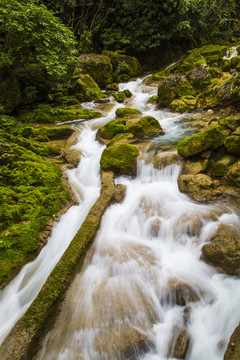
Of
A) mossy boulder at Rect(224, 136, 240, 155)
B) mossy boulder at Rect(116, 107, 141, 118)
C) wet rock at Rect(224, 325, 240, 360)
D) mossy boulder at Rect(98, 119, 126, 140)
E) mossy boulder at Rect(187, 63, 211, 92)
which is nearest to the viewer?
wet rock at Rect(224, 325, 240, 360)

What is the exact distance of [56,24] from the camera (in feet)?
30.7

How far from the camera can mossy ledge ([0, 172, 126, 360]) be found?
259 cm

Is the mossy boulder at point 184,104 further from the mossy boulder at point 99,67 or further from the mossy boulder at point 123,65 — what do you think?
the mossy boulder at point 123,65

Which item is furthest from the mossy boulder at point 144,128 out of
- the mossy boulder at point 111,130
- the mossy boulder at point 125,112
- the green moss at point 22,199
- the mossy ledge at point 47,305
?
the mossy ledge at point 47,305

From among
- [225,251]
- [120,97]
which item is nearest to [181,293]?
[225,251]

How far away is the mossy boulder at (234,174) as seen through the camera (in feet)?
15.8

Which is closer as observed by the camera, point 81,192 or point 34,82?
point 81,192

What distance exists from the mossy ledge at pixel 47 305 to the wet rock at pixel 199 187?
239 cm

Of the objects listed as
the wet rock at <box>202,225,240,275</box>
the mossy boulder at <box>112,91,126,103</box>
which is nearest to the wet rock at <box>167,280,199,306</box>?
the wet rock at <box>202,225,240,275</box>

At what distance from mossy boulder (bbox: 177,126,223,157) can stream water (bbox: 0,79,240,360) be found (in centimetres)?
107

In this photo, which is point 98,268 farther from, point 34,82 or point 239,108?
point 34,82

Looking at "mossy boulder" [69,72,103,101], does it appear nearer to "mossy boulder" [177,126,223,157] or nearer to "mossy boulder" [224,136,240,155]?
"mossy boulder" [177,126,223,157]

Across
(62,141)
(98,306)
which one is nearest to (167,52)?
(62,141)

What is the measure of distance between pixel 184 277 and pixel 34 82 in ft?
43.9
